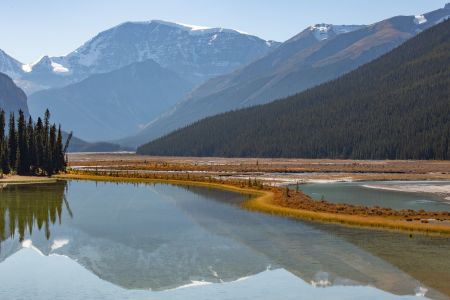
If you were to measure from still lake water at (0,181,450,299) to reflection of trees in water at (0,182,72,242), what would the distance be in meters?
0.19

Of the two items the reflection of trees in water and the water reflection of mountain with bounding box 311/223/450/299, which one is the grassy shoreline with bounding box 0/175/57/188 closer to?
the reflection of trees in water

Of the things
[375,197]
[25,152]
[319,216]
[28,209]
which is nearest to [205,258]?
[319,216]

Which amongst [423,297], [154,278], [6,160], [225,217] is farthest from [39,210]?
[6,160]

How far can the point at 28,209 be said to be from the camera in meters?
70.1

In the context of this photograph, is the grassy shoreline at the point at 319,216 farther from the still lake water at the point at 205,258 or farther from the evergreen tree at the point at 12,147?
the evergreen tree at the point at 12,147

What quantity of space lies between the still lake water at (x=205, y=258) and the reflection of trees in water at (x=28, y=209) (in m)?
0.19

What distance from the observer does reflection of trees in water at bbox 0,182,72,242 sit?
2211 inches

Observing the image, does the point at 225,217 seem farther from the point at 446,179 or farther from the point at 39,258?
the point at 446,179

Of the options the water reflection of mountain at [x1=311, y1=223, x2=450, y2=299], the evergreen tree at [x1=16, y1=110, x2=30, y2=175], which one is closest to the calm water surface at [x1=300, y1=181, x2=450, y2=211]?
the water reflection of mountain at [x1=311, y1=223, x2=450, y2=299]

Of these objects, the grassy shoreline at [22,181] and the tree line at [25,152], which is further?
the tree line at [25,152]

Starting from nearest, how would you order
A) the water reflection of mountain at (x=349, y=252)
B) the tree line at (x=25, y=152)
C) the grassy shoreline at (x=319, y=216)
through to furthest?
the water reflection of mountain at (x=349, y=252)
the grassy shoreline at (x=319, y=216)
the tree line at (x=25, y=152)

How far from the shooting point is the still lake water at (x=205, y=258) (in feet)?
113

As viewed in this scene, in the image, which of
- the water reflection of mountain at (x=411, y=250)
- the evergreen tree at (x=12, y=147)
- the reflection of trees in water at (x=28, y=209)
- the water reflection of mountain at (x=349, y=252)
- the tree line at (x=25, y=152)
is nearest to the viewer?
the water reflection of mountain at (x=349, y=252)

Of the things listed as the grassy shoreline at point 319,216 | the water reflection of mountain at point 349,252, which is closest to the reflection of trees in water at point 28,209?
the water reflection of mountain at point 349,252
